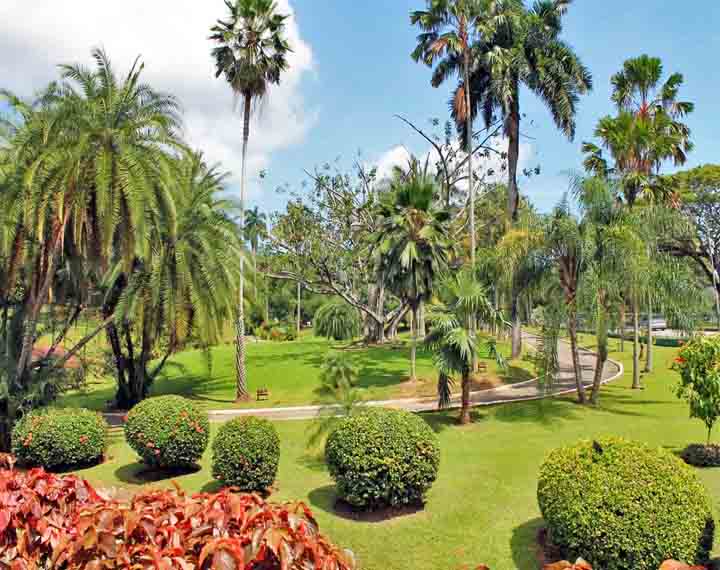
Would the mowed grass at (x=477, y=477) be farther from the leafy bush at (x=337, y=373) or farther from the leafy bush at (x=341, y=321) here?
the leafy bush at (x=341, y=321)

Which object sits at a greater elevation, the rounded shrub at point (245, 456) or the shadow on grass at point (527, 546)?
the rounded shrub at point (245, 456)

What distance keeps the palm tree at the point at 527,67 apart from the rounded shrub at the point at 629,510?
2417 cm

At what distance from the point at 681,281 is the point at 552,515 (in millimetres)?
14376

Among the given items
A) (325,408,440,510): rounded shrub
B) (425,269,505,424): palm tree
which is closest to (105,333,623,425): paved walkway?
(425,269,505,424): palm tree

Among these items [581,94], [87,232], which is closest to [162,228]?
[87,232]

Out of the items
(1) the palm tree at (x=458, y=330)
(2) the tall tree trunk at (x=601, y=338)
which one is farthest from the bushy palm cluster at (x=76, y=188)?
(2) the tall tree trunk at (x=601, y=338)

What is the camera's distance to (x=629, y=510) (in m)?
7.01

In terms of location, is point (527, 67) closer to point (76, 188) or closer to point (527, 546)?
point (76, 188)

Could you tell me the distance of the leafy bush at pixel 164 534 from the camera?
3139mm

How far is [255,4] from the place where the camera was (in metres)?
26.9

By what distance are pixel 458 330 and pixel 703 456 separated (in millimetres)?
6741

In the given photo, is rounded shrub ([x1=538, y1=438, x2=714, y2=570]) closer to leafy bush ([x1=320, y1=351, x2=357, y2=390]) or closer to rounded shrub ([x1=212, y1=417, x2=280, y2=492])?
rounded shrub ([x1=212, y1=417, x2=280, y2=492])

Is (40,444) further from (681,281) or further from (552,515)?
(681,281)

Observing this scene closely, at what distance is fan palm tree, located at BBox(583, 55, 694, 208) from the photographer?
78.2 feet
